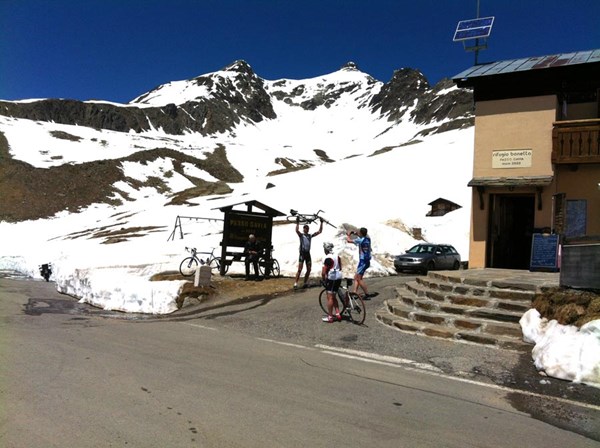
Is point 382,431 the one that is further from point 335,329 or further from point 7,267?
point 7,267

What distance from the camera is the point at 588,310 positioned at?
763 centimetres

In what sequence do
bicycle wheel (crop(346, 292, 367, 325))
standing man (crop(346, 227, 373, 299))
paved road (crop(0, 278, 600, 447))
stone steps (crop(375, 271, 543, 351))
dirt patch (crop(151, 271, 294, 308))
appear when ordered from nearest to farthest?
1. paved road (crop(0, 278, 600, 447))
2. stone steps (crop(375, 271, 543, 351))
3. bicycle wheel (crop(346, 292, 367, 325))
4. standing man (crop(346, 227, 373, 299))
5. dirt patch (crop(151, 271, 294, 308))

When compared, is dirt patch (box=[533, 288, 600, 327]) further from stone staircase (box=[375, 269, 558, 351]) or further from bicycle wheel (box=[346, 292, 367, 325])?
bicycle wheel (box=[346, 292, 367, 325])

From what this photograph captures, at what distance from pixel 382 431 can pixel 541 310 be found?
5.44 meters

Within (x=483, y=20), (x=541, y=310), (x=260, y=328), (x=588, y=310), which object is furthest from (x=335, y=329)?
(x=483, y=20)

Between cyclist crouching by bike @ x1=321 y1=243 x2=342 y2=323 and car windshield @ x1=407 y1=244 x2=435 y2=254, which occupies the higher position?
car windshield @ x1=407 y1=244 x2=435 y2=254

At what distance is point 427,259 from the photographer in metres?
22.1

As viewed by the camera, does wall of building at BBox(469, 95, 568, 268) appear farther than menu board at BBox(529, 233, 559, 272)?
Yes

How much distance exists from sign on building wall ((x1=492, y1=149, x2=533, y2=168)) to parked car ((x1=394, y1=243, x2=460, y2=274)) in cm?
681

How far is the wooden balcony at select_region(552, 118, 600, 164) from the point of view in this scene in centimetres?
1479

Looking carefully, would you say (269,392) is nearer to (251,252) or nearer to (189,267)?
(251,252)

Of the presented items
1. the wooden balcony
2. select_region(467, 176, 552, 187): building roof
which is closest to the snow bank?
select_region(467, 176, 552, 187): building roof

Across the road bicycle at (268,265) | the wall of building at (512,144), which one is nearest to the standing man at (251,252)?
the road bicycle at (268,265)

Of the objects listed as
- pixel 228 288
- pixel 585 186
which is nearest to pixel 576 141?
pixel 585 186
